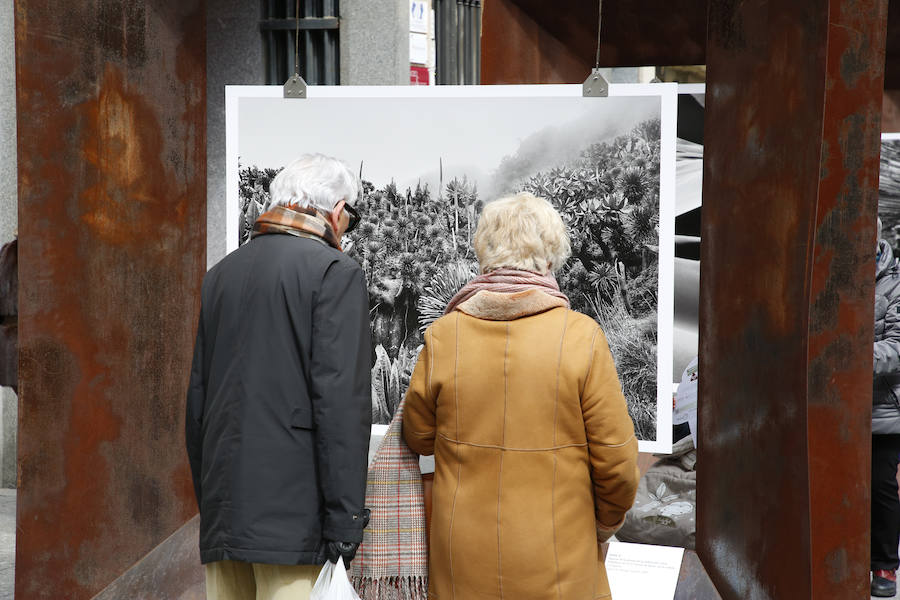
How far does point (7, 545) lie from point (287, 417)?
3394 millimetres

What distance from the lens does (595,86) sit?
3055mm

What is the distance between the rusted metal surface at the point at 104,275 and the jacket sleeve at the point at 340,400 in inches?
41.5

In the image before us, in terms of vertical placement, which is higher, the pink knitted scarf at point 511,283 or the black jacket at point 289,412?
the pink knitted scarf at point 511,283

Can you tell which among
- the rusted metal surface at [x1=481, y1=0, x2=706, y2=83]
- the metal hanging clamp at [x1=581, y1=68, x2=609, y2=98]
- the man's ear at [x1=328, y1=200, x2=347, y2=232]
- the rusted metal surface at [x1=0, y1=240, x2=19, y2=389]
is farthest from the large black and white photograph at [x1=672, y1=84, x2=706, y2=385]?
the rusted metal surface at [x1=0, y1=240, x2=19, y2=389]

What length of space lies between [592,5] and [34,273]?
2.13 meters

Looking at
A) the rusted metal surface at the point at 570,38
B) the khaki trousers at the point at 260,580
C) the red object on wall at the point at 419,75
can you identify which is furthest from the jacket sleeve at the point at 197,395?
the red object on wall at the point at 419,75

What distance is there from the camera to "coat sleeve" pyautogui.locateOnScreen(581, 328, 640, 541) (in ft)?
7.00

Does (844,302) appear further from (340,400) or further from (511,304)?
(340,400)

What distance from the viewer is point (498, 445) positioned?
2.18 m

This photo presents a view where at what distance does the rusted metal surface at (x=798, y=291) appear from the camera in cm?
199

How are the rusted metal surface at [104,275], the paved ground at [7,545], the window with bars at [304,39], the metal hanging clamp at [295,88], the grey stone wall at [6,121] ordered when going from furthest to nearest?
the grey stone wall at [6,121] → the window with bars at [304,39] → the paved ground at [7,545] → the metal hanging clamp at [295,88] → the rusted metal surface at [104,275]

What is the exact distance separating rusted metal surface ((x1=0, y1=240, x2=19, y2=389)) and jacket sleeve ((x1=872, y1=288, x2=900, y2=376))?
11.3ft

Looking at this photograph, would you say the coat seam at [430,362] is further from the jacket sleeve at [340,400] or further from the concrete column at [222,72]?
the concrete column at [222,72]

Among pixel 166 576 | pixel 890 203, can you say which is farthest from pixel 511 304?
pixel 890 203
